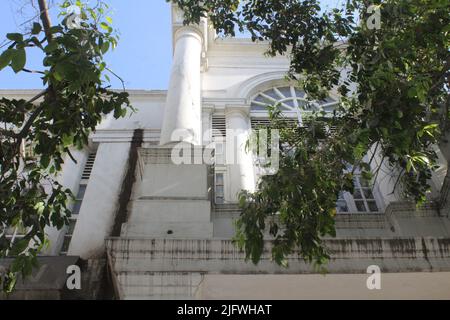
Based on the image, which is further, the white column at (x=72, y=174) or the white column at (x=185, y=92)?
the white column at (x=72, y=174)

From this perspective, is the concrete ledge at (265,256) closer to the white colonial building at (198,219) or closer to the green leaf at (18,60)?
the white colonial building at (198,219)

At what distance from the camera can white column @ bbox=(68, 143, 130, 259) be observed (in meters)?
6.49

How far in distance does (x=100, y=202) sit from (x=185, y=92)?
7.35 ft

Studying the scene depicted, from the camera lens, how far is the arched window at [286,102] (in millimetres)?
9188

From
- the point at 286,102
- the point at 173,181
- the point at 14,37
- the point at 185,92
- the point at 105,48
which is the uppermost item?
the point at 286,102

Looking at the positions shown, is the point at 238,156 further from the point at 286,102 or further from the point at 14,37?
the point at 14,37

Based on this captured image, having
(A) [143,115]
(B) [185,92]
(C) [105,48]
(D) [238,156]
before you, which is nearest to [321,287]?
Result: (D) [238,156]

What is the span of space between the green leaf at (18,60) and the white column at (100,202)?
12.2ft

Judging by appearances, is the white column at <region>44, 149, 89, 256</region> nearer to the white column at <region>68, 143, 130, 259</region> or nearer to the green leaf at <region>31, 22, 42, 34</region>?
the white column at <region>68, 143, 130, 259</region>

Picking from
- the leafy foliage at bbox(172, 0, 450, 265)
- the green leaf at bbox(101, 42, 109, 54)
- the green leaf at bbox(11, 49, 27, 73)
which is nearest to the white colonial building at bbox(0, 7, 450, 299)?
the leafy foliage at bbox(172, 0, 450, 265)

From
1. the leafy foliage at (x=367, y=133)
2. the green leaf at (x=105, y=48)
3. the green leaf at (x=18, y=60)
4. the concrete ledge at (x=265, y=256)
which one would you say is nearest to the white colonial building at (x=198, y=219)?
the concrete ledge at (x=265, y=256)

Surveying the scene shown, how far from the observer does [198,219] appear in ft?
17.4

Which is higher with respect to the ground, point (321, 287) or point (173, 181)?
point (173, 181)
